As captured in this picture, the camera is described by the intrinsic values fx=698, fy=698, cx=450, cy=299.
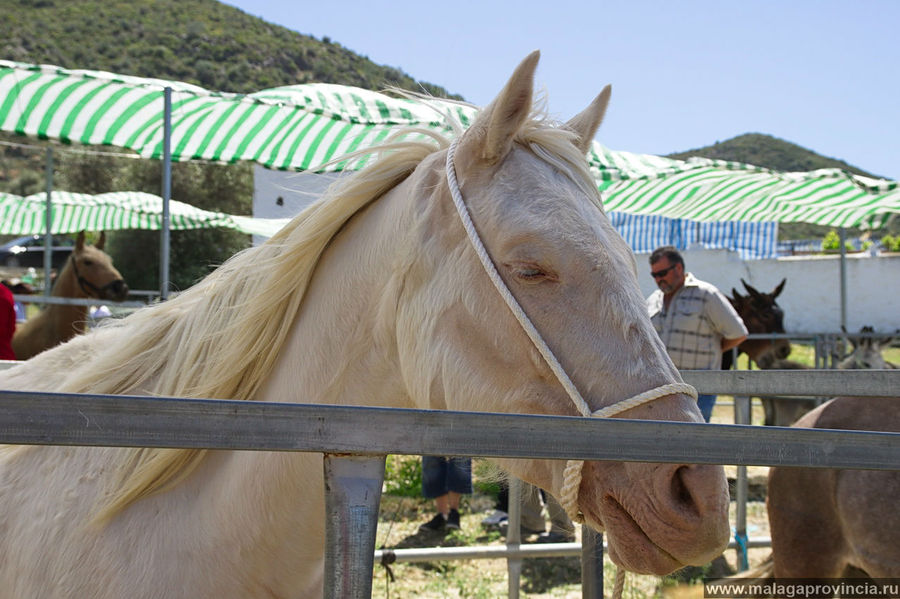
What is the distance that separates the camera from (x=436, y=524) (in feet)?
18.9

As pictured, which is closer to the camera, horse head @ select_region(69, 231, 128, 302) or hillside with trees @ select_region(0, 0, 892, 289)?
horse head @ select_region(69, 231, 128, 302)

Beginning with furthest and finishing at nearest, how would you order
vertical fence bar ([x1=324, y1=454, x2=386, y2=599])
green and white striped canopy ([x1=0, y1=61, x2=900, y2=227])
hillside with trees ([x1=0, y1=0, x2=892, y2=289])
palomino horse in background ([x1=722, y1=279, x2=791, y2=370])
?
hillside with trees ([x1=0, y1=0, x2=892, y2=289]) → palomino horse in background ([x1=722, y1=279, x2=791, y2=370]) → green and white striped canopy ([x1=0, y1=61, x2=900, y2=227]) → vertical fence bar ([x1=324, y1=454, x2=386, y2=599])

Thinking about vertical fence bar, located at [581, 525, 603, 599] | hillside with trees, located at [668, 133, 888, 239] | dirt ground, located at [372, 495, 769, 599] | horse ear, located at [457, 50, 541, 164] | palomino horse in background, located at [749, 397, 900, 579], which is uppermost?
hillside with trees, located at [668, 133, 888, 239]

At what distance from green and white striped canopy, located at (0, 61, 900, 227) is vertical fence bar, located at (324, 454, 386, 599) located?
2.44 metres

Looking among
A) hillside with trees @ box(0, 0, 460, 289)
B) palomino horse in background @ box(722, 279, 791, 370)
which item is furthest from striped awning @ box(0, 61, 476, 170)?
hillside with trees @ box(0, 0, 460, 289)

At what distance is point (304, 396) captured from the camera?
5.10ft

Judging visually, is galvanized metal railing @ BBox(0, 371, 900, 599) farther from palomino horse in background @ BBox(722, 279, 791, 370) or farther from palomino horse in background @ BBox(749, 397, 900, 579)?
palomino horse in background @ BBox(722, 279, 791, 370)

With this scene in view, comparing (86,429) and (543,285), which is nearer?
(86,429)

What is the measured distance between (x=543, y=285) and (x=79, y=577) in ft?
3.79

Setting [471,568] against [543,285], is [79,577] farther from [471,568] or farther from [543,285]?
[471,568]

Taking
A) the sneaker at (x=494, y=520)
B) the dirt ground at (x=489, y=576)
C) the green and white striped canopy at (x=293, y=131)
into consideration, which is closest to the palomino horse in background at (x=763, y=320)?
the green and white striped canopy at (x=293, y=131)

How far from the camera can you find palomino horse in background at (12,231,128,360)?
764cm

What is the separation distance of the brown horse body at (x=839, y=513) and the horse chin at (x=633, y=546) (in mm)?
2135

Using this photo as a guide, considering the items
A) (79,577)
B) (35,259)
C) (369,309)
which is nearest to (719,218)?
(369,309)
